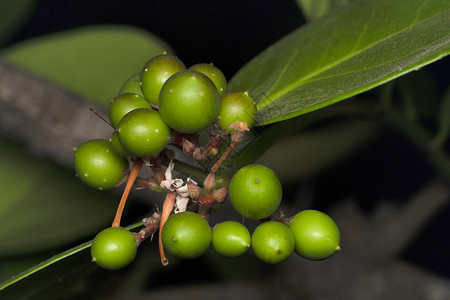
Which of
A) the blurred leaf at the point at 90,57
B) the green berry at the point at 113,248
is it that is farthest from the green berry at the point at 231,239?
the blurred leaf at the point at 90,57

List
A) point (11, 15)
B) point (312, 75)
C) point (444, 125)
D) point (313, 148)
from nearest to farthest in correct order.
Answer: point (312, 75) < point (444, 125) < point (313, 148) < point (11, 15)

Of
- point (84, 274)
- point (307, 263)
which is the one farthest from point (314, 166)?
point (84, 274)

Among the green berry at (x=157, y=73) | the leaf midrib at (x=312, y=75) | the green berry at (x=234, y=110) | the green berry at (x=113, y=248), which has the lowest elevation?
the leaf midrib at (x=312, y=75)

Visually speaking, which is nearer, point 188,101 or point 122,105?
point 188,101

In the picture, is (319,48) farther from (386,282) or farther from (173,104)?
(386,282)

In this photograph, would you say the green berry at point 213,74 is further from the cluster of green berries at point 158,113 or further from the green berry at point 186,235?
the green berry at point 186,235

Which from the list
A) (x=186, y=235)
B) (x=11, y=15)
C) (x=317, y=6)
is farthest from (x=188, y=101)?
Result: (x=11, y=15)

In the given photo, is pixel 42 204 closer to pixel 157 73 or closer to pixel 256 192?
pixel 157 73
